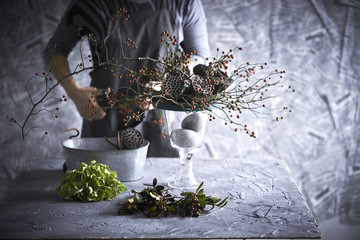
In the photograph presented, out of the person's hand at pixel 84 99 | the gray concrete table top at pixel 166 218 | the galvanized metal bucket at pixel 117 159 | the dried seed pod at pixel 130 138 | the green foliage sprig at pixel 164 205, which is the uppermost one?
the person's hand at pixel 84 99

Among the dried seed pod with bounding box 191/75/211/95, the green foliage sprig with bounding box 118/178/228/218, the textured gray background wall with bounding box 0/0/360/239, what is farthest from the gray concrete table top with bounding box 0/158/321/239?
the textured gray background wall with bounding box 0/0/360/239

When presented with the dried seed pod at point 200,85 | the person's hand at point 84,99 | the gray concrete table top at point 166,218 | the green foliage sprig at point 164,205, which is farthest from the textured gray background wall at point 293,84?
the green foliage sprig at point 164,205

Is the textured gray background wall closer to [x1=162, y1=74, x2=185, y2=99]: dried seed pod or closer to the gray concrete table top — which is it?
the gray concrete table top

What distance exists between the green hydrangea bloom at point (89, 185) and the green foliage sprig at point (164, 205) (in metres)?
0.07

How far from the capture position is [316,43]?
7.38 ft

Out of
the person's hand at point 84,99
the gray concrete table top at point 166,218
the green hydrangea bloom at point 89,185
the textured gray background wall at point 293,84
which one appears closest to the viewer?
the gray concrete table top at point 166,218

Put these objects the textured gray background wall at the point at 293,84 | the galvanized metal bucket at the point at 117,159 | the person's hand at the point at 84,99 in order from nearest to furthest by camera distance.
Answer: the galvanized metal bucket at the point at 117,159 → the person's hand at the point at 84,99 → the textured gray background wall at the point at 293,84

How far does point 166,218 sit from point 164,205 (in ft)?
0.11

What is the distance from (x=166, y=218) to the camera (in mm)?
949

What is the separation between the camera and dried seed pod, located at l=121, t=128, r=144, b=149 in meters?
1.20

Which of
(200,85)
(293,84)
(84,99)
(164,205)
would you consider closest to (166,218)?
(164,205)

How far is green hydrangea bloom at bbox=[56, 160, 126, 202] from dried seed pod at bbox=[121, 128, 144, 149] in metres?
0.15

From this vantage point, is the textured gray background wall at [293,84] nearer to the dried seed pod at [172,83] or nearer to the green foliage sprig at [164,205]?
the dried seed pod at [172,83]

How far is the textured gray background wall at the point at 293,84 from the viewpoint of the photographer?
7.17 ft
